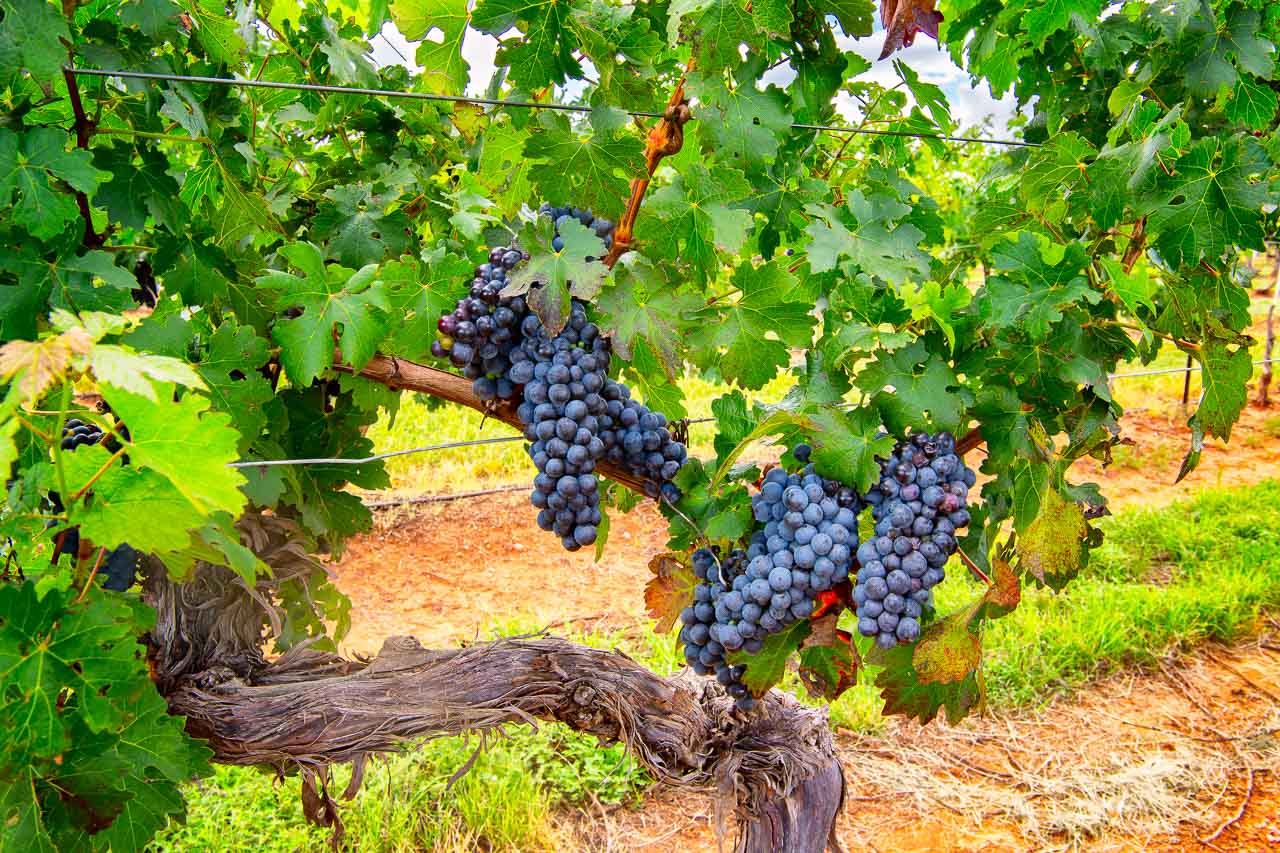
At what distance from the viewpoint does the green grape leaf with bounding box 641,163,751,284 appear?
1.56 metres

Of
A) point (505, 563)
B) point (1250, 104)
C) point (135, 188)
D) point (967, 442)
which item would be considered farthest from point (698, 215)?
point (505, 563)

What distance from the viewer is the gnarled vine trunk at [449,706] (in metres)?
2.11

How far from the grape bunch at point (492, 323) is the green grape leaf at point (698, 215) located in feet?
0.30

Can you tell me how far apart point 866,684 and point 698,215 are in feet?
10.1

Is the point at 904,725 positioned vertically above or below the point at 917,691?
below

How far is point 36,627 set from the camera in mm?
1294

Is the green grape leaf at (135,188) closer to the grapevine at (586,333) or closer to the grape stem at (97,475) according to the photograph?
the grapevine at (586,333)

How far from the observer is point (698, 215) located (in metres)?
1.58

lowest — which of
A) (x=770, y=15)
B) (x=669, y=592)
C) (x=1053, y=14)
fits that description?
(x=669, y=592)

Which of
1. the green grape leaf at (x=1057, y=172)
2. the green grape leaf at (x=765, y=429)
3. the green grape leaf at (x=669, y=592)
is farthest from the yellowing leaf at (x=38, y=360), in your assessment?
the green grape leaf at (x=1057, y=172)

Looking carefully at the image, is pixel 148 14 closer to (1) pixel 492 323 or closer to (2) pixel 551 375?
(1) pixel 492 323

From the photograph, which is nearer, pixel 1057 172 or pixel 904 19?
pixel 904 19

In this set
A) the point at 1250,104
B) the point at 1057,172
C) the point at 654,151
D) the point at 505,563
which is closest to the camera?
the point at 654,151

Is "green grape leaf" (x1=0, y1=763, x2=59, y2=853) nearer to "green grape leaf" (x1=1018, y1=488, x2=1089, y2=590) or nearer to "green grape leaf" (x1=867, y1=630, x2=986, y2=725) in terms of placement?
"green grape leaf" (x1=867, y1=630, x2=986, y2=725)
